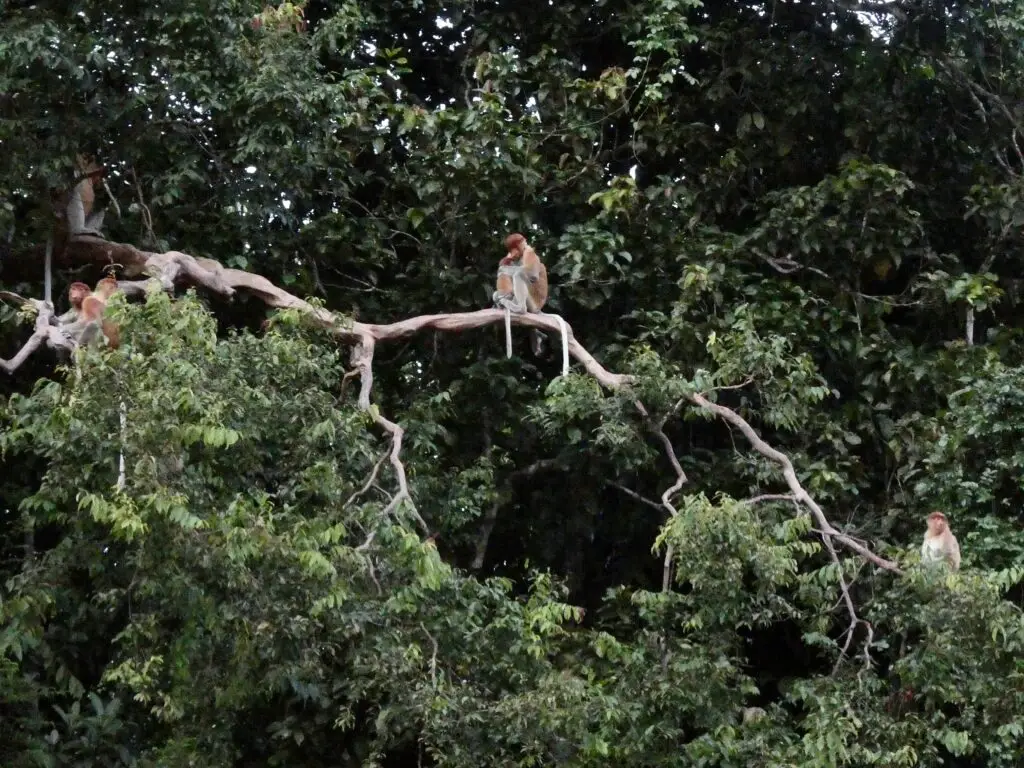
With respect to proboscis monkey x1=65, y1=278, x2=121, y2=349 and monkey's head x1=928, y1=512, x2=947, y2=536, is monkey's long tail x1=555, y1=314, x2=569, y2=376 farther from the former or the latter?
proboscis monkey x1=65, y1=278, x2=121, y2=349

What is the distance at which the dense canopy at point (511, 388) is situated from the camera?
531 cm

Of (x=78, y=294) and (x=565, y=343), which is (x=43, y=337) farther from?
(x=565, y=343)

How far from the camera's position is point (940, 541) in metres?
6.44

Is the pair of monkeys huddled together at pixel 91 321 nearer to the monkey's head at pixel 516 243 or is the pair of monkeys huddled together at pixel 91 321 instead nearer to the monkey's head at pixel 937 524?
the monkey's head at pixel 516 243

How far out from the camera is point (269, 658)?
17.2 feet

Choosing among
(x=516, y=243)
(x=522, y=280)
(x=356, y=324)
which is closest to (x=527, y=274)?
(x=522, y=280)

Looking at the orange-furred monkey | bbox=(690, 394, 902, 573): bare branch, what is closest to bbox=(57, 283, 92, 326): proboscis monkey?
the orange-furred monkey

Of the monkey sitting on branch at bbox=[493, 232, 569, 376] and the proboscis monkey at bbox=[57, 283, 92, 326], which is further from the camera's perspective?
the monkey sitting on branch at bbox=[493, 232, 569, 376]

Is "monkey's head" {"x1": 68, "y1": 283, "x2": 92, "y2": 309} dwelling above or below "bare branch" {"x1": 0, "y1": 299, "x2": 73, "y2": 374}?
above

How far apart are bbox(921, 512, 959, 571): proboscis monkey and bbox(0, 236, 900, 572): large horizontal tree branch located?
222mm

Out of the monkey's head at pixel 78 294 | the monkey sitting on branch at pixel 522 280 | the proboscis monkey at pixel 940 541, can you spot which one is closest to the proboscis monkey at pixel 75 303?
the monkey's head at pixel 78 294

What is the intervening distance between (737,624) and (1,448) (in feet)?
8.97

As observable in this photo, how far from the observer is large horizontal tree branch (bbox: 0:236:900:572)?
5.87m

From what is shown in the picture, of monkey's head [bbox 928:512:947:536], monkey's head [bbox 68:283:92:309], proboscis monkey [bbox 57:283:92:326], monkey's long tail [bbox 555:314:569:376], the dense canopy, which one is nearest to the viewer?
the dense canopy
